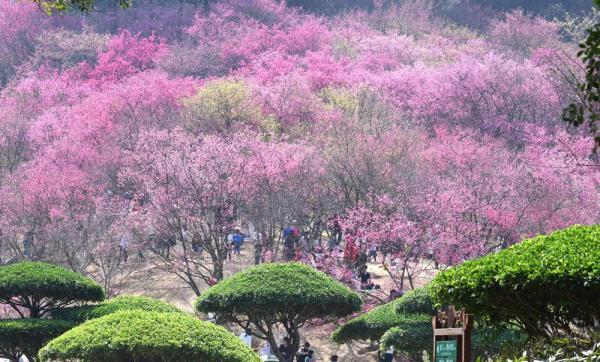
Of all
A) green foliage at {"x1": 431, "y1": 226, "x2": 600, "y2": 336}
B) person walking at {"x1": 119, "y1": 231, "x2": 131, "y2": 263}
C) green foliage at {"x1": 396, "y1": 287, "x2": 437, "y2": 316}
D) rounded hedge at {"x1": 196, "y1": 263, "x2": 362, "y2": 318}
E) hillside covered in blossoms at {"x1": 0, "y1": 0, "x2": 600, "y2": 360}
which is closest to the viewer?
green foliage at {"x1": 431, "y1": 226, "x2": 600, "y2": 336}

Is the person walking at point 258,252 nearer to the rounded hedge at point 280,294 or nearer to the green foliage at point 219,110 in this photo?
the green foliage at point 219,110

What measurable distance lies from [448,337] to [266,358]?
56.0 ft

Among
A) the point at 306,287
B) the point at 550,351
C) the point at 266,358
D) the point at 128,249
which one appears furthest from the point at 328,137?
the point at 550,351

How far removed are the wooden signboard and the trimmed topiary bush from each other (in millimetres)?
12219

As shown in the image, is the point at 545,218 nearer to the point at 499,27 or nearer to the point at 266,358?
the point at 266,358

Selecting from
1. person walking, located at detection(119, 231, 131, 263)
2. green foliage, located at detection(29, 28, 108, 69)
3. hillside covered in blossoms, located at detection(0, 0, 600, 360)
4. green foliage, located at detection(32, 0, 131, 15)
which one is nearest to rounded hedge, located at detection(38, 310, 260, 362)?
green foliage, located at detection(32, 0, 131, 15)

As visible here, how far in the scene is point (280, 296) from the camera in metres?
25.8

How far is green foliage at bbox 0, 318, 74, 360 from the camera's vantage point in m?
24.4

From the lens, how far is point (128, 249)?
43.2 metres

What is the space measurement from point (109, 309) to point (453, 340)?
13.5 metres

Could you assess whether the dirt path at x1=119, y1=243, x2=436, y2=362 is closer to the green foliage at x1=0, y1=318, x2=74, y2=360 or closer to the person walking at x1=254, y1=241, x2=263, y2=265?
the person walking at x1=254, y1=241, x2=263, y2=265

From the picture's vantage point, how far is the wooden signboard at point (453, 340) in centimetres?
1295

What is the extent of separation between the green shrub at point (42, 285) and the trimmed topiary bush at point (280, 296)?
252 centimetres

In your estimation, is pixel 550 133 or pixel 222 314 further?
pixel 550 133
